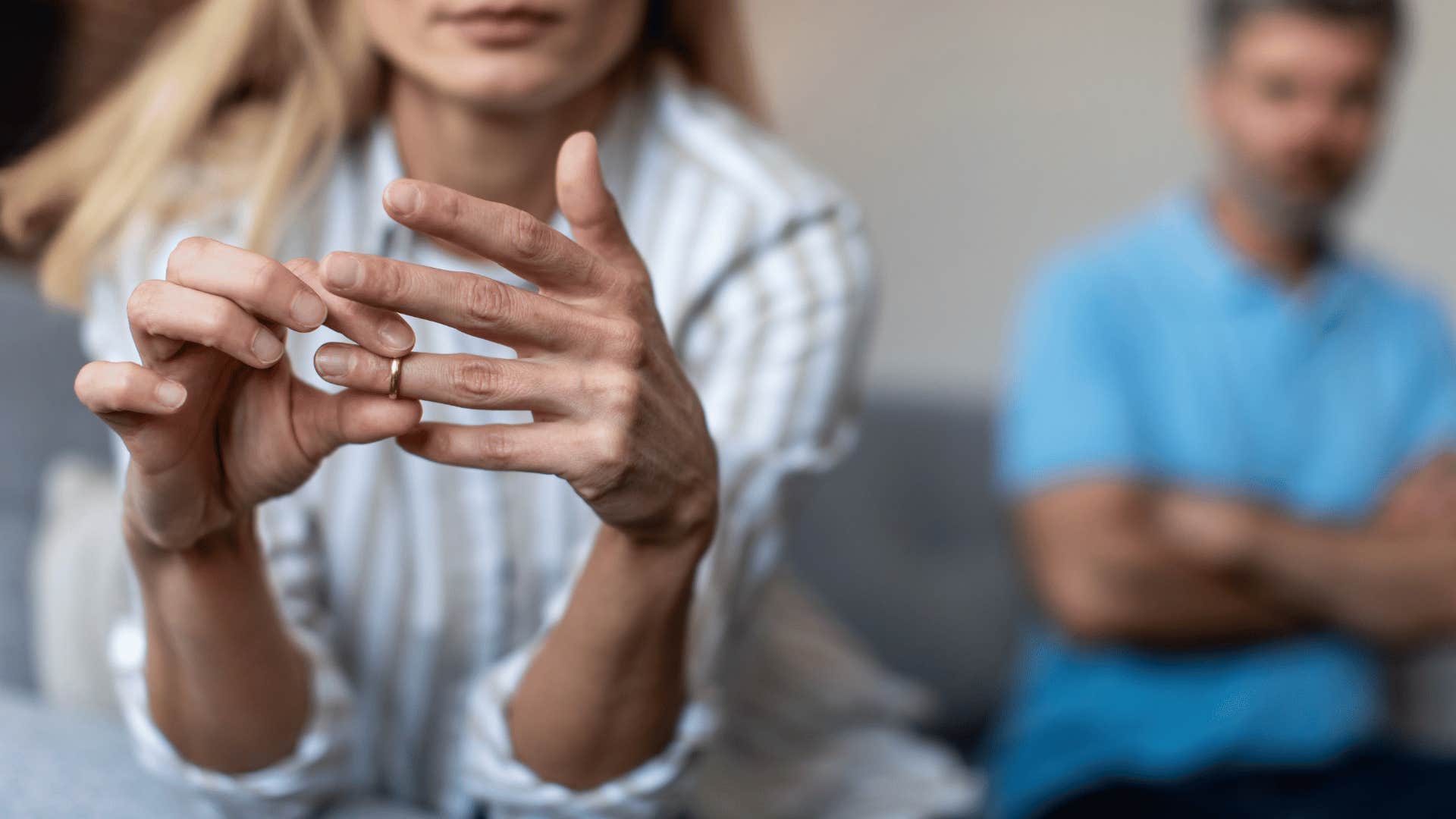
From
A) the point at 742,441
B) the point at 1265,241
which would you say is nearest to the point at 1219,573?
the point at 1265,241

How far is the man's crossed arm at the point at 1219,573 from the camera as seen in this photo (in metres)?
1.19

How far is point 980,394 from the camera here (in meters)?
1.71

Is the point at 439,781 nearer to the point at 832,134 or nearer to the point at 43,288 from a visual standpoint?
the point at 43,288

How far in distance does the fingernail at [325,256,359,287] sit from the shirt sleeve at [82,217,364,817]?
0.26 metres

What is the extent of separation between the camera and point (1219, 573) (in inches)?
47.9

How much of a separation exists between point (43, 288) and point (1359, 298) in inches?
52.3

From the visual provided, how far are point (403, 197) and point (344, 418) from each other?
0.34 feet

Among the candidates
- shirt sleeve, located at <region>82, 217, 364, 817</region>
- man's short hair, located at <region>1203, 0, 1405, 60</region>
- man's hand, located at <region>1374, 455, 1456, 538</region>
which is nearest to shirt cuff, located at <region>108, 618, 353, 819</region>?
shirt sleeve, located at <region>82, 217, 364, 817</region>

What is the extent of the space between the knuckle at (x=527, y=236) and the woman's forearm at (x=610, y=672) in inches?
7.0

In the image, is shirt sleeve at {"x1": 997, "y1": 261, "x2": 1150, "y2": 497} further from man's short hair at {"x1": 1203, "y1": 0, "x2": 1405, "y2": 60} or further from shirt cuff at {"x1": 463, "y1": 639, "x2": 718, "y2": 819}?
shirt cuff at {"x1": 463, "y1": 639, "x2": 718, "y2": 819}

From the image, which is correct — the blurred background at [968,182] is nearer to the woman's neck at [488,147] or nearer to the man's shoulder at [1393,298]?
the man's shoulder at [1393,298]

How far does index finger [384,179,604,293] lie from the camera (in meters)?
0.44

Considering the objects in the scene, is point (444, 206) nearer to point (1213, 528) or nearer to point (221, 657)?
point (221, 657)

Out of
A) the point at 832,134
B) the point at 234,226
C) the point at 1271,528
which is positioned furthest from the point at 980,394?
the point at 234,226
